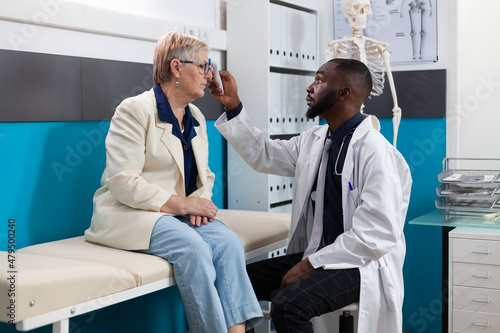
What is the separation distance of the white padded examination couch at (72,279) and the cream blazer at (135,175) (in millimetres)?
71

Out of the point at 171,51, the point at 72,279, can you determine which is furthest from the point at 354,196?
the point at 72,279

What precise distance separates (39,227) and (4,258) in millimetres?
386

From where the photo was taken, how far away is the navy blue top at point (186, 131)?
2426 millimetres

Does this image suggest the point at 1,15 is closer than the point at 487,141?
Yes

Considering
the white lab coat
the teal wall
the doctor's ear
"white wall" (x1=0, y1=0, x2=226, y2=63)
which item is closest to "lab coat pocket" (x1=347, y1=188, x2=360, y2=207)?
the white lab coat

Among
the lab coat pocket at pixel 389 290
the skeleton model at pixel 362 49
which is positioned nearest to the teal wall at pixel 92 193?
the skeleton model at pixel 362 49

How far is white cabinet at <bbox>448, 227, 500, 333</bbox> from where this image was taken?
9.44 ft

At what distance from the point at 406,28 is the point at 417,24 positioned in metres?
0.06

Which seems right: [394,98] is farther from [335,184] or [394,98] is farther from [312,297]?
[312,297]

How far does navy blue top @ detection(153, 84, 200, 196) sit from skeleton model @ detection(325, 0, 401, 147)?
1121 millimetres

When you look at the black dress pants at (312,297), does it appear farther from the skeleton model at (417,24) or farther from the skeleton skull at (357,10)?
the skeleton model at (417,24)

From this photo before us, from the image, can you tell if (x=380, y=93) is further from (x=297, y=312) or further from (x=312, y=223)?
(x=297, y=312)

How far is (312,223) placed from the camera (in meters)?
2.62

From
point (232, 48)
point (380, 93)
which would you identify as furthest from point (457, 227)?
point (232, 48)
